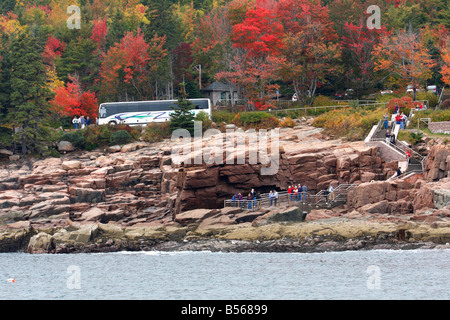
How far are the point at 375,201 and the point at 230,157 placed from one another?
10642 mm

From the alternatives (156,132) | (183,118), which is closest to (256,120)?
(183,118)

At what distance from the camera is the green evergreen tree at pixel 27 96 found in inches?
2454

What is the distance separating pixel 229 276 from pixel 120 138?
29.1 metres

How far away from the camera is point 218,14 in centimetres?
9394

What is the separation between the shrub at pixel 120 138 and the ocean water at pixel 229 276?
21887 millimetres

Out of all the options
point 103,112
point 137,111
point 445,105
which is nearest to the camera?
point 445,105

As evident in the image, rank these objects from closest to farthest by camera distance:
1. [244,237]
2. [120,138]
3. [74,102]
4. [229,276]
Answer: [229,276] < [244,237] < [120,138] < [74,102]

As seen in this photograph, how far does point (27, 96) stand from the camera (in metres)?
63.0

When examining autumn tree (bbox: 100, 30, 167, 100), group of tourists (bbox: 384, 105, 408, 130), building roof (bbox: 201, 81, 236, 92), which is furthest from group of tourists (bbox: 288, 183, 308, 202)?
building roof (bbox: 201, 81, 236, 92)

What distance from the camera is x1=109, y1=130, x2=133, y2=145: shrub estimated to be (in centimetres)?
6372

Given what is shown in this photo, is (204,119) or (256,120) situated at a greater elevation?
(204,119)

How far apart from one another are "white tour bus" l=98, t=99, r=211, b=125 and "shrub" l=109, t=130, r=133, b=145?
14.9 feet


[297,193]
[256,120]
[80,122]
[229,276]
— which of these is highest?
[256,120]

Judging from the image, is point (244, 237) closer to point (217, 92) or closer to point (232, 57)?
point (232, 57)
